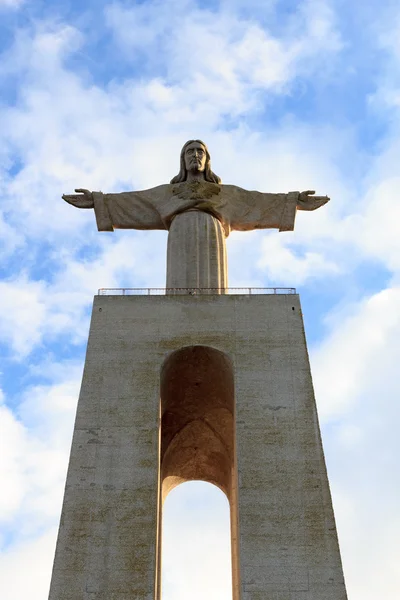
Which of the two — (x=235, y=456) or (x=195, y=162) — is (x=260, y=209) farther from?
(x=235, y=456)

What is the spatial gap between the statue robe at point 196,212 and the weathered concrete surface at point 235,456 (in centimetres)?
249

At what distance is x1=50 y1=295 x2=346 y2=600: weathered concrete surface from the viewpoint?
13531mm

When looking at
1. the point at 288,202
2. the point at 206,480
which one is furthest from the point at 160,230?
the point at 206,480

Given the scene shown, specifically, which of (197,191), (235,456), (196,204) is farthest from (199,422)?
(197,191)

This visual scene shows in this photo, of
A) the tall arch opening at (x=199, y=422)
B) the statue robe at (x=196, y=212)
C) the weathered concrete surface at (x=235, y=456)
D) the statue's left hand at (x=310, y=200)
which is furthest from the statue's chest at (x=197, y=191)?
the tall arch opening at (x=199, y=422)

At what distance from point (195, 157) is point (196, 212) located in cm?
172

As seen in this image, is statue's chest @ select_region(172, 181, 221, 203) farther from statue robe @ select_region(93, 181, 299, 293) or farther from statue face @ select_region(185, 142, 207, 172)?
statue face @ select_region(185, 142, 207, 172)

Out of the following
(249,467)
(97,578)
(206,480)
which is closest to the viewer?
(97,578)

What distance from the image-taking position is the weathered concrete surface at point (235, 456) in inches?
533

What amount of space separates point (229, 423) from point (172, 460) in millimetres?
1987

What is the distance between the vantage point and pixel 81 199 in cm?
2084

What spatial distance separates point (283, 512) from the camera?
14258mm

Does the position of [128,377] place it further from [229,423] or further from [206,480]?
[206,480]

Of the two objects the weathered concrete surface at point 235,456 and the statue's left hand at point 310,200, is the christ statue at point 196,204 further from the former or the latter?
the weathered concrete surface at point 235,456
